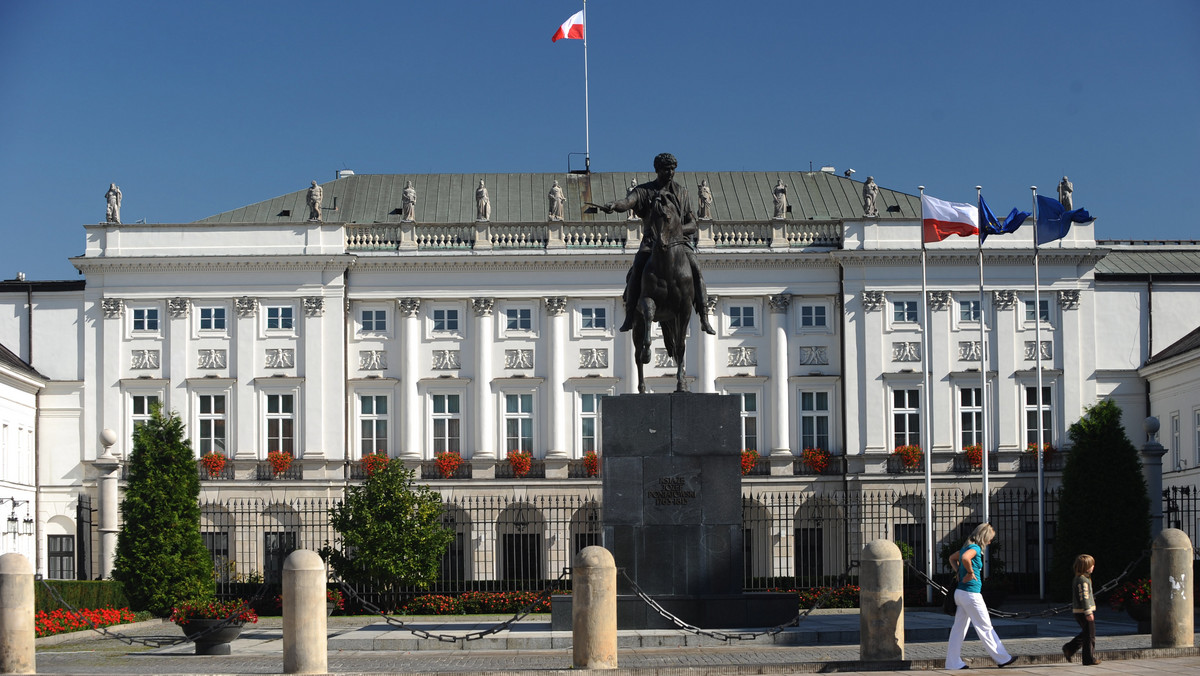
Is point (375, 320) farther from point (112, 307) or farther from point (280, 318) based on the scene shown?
point (112, 307)

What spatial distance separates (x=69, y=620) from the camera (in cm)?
3206

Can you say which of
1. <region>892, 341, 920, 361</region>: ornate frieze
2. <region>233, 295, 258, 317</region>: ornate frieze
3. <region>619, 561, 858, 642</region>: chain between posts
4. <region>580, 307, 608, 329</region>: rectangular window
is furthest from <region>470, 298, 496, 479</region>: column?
<region>619, 561, 858, 642</region>: chain between posts

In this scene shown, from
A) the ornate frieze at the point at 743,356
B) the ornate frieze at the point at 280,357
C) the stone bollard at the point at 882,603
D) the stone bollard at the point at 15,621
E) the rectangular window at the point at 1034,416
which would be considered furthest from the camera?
the ornate frieze at the point at 743,356

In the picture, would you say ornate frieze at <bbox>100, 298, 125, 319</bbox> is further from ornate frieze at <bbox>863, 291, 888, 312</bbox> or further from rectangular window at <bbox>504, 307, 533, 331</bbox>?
ornate frieze at <bbox>863, 291, 888, 312</bbox>

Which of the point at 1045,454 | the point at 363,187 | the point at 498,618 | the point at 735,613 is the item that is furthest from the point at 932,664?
the point at 363,187

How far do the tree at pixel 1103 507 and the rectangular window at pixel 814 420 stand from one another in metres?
18.0

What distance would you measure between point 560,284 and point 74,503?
19346 millimetres

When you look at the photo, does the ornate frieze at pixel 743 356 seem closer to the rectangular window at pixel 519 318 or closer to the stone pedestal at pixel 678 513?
the rectangular window at pixel 519 318

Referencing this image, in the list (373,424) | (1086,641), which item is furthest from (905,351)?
(1086,641)

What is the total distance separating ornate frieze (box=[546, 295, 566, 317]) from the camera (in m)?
60.9

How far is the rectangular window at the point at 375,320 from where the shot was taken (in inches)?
2415

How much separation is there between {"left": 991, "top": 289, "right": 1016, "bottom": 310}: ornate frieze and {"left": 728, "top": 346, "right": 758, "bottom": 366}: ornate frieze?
911 centimetres

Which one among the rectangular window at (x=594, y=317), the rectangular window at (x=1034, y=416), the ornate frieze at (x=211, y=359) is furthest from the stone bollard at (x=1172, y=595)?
the ornate frieze at (x=211, y=359)

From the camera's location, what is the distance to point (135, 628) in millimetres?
35125
